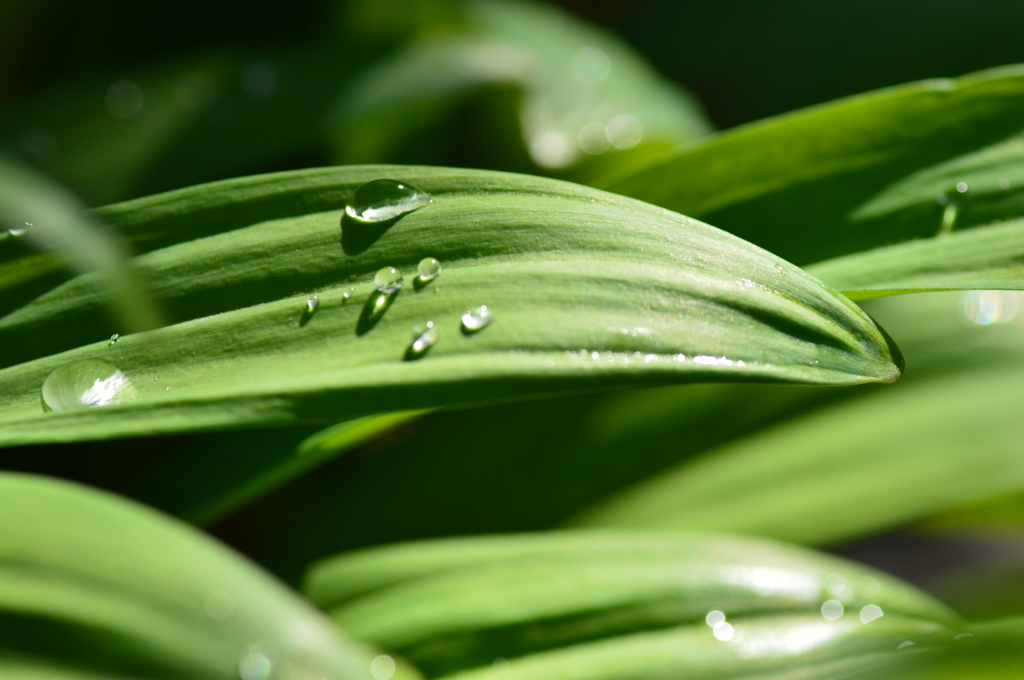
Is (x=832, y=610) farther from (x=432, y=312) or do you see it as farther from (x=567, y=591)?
(x=432, y=312)

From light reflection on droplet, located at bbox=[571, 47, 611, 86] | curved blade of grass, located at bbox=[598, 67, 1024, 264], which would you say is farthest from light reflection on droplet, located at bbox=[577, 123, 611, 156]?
curved blade of grass, located at bbox=[598, 67, 1024, 264]

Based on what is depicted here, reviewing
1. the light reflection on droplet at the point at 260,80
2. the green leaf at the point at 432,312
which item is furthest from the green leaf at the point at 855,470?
the light reflection on droplet at the point at 260,80

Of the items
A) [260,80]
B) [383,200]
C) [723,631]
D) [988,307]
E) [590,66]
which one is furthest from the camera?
[590,66]

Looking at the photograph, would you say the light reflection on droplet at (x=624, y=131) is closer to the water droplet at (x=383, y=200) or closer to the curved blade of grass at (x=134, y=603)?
the water droplet at (x=383, y=200)

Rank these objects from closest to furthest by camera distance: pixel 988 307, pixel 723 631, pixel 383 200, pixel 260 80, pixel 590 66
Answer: pixel 383 200 < pixel 723 631 < pixel 988 307 < pixel 260 80 < pixel 590 66

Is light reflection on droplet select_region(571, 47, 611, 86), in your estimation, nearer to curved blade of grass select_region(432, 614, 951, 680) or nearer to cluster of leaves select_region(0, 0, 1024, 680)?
cluster of leaves select_region(0, 0, 1024, 680)

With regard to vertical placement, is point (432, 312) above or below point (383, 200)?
below

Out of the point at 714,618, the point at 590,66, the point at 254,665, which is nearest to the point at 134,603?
the point at 254,665
